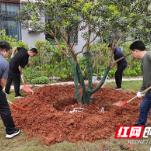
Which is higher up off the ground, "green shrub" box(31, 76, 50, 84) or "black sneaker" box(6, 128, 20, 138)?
"green shrub" box(31, 76, 50, 84)

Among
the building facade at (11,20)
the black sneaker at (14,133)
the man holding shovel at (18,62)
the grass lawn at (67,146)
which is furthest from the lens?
the building facade at (11,20)

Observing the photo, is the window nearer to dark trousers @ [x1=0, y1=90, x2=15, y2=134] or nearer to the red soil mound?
the red soil mound

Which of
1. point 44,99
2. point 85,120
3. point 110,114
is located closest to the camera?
point 85,120

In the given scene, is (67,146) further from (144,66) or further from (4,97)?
(144,66)

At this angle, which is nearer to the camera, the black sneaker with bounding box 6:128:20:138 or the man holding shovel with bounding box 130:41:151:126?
the man holding shovel with bounding box 130:41:151:126

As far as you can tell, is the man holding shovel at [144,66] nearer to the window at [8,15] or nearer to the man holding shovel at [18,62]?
the man holding shovel at [18,62]

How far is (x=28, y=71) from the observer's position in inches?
272

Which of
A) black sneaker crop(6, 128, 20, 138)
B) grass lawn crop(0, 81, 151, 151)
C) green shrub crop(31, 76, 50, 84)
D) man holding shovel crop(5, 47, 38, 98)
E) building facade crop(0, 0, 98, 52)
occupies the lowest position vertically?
grass lawn crop(0, 81, 151, 151)

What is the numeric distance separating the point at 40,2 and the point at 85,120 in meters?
2.82

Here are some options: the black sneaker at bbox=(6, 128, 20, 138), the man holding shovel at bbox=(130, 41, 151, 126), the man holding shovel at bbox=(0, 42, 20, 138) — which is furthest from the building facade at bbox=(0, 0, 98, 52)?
the man holding shovel at bbox=(130, 41, 151, 126)

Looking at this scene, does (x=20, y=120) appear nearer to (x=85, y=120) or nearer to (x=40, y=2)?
(x=85, y=120)

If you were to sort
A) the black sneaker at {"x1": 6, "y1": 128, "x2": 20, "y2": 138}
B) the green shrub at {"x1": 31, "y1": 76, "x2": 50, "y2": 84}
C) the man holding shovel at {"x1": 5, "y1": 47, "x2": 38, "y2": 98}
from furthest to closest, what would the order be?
1. the green shrub at {"x1": 31, "y1": 76, "x2": 50, "y2": 84}
2. the man holding shovel at {"x1": 5, "y1": 47, "x2": 38, "y2": 98}
3. the black sneaker at {"x1": 6, "y1": 128, "x2": 20, "y2": 138}

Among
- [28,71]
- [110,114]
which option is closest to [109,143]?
[110,114]

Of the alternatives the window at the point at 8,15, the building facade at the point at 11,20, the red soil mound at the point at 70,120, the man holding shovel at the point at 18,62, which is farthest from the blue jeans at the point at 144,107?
the window at the point at 8,15
